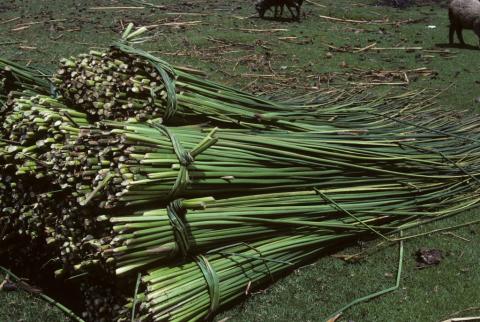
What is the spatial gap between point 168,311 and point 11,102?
1974 mm

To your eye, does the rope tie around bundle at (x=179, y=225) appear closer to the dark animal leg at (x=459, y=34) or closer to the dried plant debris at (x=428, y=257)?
the dried plant debris at (x=428, y=257)

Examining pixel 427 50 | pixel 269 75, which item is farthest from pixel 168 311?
pixel 427 50

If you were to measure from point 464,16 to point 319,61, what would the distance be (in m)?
3.94

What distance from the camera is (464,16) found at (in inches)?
471

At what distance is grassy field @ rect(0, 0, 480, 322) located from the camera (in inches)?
160

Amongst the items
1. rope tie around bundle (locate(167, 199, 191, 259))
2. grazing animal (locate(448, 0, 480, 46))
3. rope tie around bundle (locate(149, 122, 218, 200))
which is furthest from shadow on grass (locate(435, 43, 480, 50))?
rope tie around bundle (locate(167, 199, 191, 259))

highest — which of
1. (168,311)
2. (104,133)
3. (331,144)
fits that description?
(104,133)

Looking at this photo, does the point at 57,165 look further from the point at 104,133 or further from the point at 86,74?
the point at 86,74

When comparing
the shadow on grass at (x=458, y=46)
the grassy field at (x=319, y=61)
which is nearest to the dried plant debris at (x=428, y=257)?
the grassy field at (x=319, y=61)

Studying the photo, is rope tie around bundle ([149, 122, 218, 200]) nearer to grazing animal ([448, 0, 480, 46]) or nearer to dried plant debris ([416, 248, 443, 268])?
dried plant debris ([416, 248, 443, 268])

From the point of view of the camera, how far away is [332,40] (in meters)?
11.4

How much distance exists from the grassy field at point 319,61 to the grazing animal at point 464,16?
0.37 metres

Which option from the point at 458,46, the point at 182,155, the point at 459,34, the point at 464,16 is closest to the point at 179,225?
the point at 182,155

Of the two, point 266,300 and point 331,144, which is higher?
point 331,144
